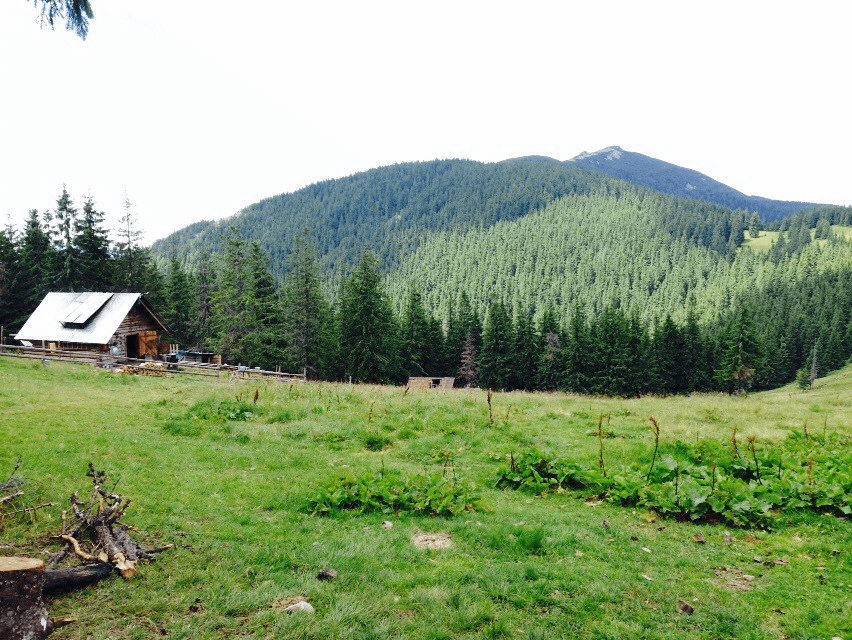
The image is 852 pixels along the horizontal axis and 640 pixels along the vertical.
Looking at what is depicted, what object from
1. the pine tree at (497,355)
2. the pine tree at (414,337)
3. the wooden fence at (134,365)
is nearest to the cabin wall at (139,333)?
the wooden fence at (134,365)

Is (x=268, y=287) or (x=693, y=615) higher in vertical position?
(x=268, y=287)

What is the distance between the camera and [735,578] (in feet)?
19.0

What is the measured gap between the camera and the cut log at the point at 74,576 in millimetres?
5066

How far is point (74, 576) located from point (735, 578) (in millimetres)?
8149

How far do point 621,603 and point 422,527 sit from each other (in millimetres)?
3258

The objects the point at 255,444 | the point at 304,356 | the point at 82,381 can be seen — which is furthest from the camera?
the point at 304,356

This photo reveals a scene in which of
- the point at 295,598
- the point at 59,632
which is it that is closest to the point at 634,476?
the point at 295,598

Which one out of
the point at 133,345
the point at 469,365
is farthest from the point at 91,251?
the point at 469,365

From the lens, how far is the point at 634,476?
28.7ft

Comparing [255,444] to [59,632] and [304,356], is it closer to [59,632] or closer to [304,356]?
[59,632]

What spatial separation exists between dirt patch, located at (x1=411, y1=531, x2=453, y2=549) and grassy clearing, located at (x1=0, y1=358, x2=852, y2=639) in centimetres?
11

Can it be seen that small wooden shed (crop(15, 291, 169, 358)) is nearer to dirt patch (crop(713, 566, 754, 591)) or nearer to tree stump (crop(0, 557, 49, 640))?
tree stump (crop(0, 557, 49, 640))

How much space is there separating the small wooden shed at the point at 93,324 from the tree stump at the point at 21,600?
3586 centimetres

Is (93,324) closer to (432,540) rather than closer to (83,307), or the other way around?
(83,307)
